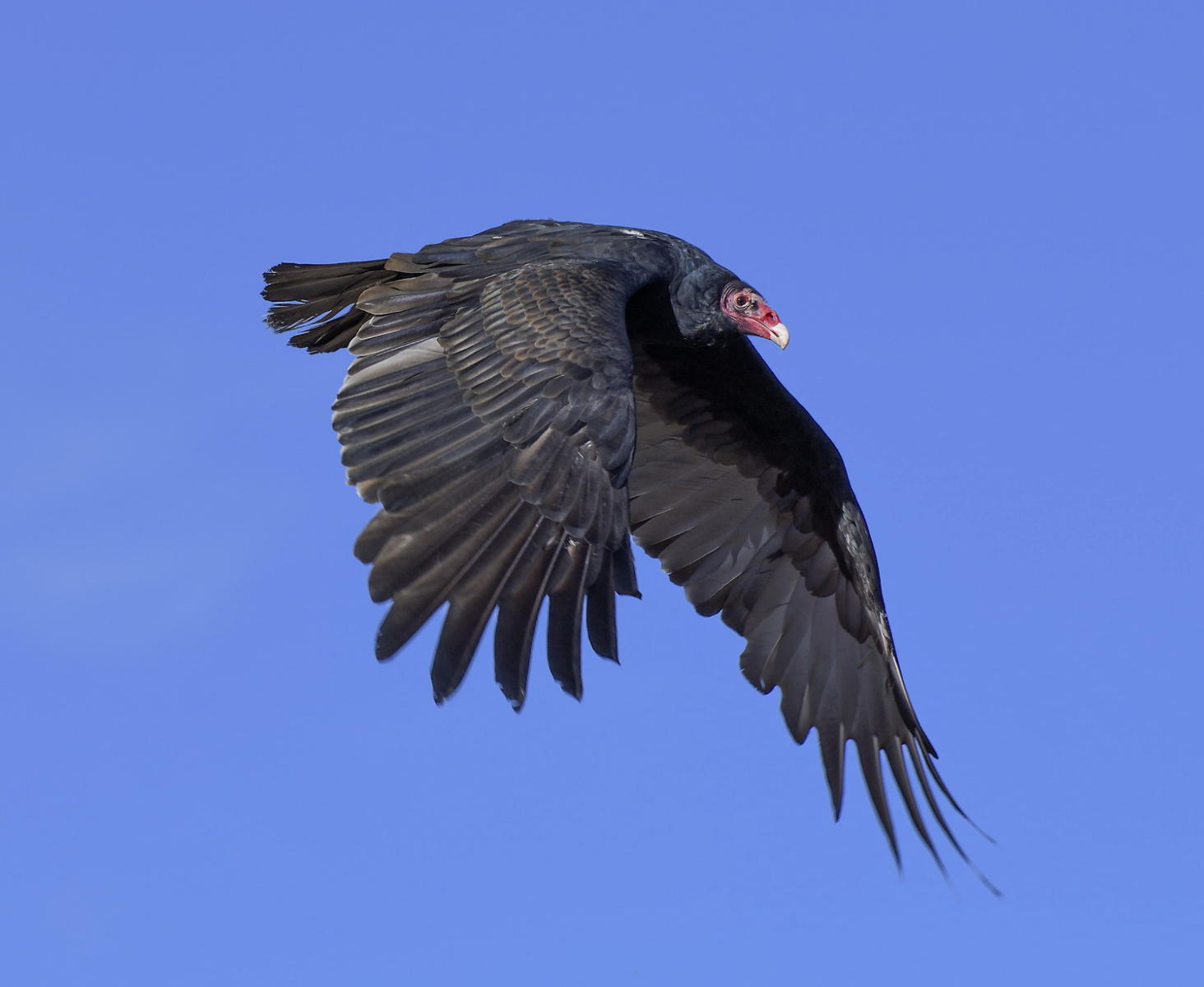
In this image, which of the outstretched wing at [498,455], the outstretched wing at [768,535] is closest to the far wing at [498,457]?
the outstretched wing at [498,455]

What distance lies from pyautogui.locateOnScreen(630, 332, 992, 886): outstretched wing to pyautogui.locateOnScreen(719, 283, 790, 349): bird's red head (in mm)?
338

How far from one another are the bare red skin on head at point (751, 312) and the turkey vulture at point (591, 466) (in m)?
0.01

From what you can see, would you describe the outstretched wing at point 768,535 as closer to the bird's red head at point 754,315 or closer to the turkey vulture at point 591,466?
the turkey vulture at point 591,466

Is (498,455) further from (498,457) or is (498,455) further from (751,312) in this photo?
(751,312)

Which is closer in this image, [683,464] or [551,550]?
[551,550]

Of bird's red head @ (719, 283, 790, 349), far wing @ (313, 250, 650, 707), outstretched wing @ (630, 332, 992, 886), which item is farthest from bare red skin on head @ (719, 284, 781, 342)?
far wing @ (313, 250, 650, 707)

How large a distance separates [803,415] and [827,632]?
120 cm

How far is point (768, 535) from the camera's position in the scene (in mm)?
9867

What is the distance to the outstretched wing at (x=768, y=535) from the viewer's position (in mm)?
9422

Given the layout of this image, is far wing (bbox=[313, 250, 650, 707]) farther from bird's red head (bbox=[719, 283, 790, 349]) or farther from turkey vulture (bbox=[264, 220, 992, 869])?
bird's red head (bbox=[719, 283, 790, 349])

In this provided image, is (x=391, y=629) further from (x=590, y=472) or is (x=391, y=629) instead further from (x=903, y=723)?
(x=903, y=723)

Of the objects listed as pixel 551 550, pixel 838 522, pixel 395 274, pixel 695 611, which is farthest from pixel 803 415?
pixel 551 550

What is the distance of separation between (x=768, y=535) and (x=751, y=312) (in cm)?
139

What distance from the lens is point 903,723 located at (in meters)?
9.30
